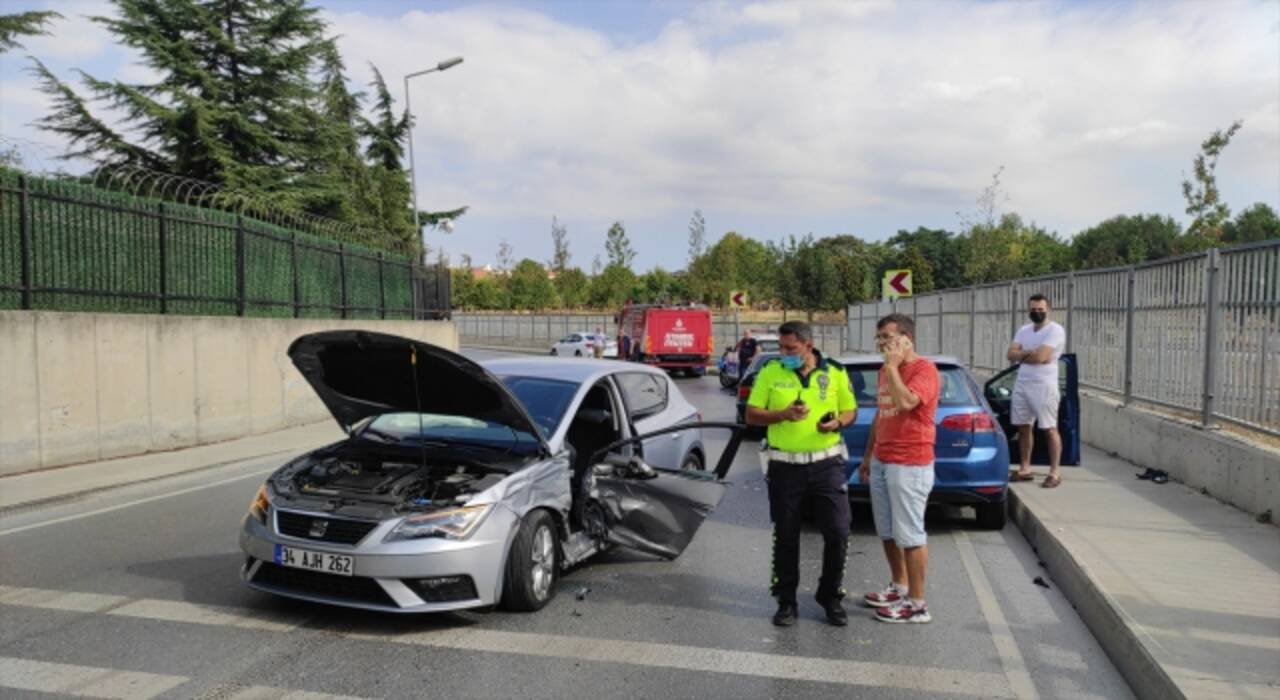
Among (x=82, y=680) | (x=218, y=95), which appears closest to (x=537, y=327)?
(x=218, y=95)

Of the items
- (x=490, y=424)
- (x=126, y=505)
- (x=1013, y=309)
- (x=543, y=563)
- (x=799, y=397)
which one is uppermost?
(x=1013, y=309)

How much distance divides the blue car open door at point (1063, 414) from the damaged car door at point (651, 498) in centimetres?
444

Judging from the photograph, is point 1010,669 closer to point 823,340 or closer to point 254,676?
point 254,676

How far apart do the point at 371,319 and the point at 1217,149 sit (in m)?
25.0

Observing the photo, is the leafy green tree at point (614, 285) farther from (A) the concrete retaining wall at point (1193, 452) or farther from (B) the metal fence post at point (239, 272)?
(A) the concrete retaining wall at point (1193, 452)

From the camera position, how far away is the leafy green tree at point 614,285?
234ft

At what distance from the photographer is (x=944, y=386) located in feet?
26.6

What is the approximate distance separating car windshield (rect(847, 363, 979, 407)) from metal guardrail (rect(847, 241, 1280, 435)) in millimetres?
2415

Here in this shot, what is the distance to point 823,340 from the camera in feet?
138

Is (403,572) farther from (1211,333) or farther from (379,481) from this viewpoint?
(1211,333)

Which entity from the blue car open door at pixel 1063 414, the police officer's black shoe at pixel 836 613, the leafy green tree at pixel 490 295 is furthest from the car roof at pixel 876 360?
the leafy green tree at pixel 490 295

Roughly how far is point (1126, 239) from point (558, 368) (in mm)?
88699

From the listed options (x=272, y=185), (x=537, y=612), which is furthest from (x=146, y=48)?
(x=537, y=612)

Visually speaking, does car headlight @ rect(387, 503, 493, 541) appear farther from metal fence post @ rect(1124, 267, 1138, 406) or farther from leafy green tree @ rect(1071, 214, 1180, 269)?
leafy green tree @ rect(1071, 214, 1180, 269)
